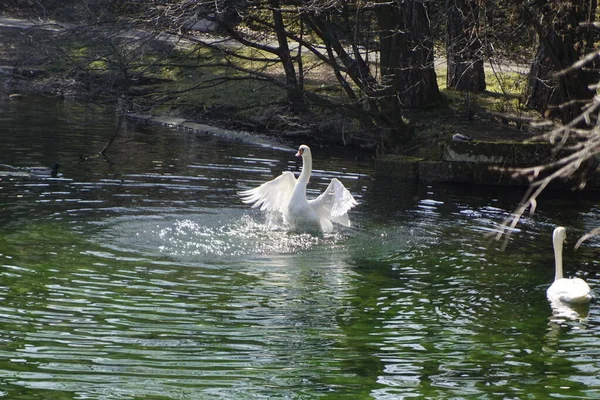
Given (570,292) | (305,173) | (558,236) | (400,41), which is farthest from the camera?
(400,41)

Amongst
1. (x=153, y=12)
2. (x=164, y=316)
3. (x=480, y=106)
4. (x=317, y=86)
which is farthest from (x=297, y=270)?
(x=317, y=86)

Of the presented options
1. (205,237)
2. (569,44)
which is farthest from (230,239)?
(569,44)

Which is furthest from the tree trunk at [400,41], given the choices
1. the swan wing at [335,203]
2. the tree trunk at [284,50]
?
the swan wing at [335,203]

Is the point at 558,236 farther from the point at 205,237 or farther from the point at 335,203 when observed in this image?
the point at 205,237

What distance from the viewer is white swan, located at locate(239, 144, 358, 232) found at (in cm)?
1224

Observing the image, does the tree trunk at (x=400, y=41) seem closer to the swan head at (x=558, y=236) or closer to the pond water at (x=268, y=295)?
the pond water at (x=268, y=295)

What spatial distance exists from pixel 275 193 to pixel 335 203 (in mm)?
1427

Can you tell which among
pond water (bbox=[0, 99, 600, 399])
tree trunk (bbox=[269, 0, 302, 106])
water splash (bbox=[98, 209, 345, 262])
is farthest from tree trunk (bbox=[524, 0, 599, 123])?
water splash (bbox=[98, 209, 345, 262])

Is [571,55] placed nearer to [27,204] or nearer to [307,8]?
[307,8]

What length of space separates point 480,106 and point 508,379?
1457 cm

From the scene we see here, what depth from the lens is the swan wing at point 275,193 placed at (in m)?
13.3

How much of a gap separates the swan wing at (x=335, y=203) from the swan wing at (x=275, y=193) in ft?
2.51

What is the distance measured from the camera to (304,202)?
12.5 m

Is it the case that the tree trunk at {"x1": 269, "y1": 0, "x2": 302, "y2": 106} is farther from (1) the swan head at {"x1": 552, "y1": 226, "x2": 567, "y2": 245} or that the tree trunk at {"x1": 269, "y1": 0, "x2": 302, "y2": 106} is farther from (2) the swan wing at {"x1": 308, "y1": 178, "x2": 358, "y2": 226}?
(1) the swan head at {"x1": 552, "y1": 226, "x2": 567, "y2": 245}
